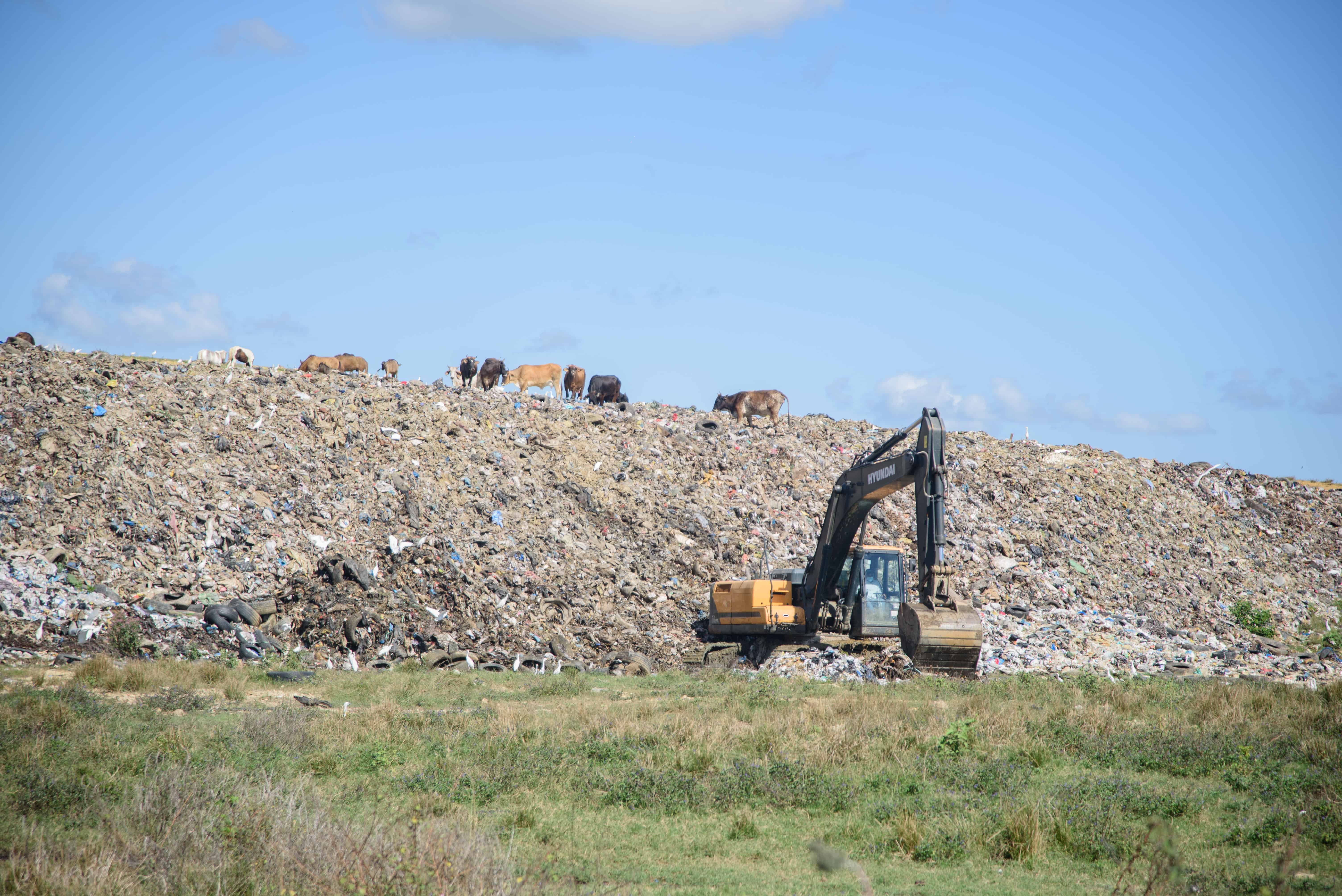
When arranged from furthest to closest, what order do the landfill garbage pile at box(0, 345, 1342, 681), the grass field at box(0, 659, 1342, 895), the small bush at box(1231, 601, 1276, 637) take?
1. the small bush at box(1231, 601, 1276, 637)
2. the landfill garbage pile at box(0, 345, 1342, 681)
3. the grass field at box(0, 659, 1342, 895)

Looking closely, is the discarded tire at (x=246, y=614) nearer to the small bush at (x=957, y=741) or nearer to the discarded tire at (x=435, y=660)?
the discarded tire at (x=435, y=660)

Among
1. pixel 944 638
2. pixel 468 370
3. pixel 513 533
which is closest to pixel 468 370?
pixel 468 370

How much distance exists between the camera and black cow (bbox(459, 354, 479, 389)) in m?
30.1

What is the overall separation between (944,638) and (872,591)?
14.5 ft

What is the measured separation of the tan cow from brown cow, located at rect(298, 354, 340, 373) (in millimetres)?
4904

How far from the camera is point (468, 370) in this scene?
99.0 feet

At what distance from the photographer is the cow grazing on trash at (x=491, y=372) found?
3017 centimetres

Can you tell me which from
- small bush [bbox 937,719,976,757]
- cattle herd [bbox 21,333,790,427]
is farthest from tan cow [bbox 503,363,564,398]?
small bush [bbox 937,719,976,757]

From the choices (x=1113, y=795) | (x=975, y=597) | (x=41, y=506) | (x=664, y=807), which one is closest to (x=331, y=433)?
(x=41, y=506)

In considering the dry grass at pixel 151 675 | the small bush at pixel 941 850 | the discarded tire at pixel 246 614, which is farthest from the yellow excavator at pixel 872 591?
the dry grass at pixel 151 675

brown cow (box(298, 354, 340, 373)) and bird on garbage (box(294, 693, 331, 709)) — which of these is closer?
bird on garbage (box(294, 693, 331, 709))

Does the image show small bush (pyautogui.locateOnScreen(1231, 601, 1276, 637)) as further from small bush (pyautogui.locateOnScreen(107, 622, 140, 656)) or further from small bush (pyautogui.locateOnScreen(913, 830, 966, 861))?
small bush (pyautogui.locateOnScreen(107, 622, 140, 656))

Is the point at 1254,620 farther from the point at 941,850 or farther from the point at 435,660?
the point at 941,850

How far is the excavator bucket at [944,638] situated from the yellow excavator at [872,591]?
0.4 inches
